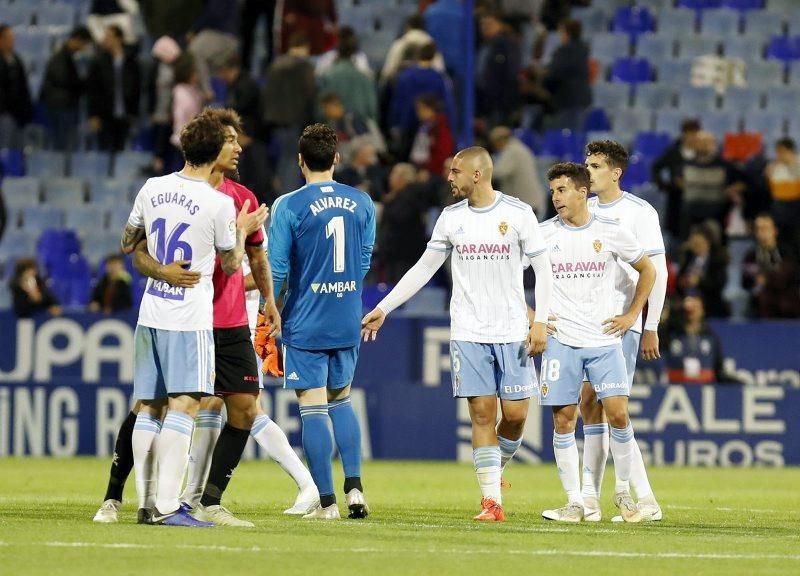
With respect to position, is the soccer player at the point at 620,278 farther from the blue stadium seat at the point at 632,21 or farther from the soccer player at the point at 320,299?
the blue stadium seat at the point at 632,21

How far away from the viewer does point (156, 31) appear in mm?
21812

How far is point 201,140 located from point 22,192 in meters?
13.4

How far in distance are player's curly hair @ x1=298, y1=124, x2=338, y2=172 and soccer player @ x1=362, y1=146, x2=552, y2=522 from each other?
2.53ft

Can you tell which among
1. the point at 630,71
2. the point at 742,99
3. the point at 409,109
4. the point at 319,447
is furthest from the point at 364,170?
the point at 319,447

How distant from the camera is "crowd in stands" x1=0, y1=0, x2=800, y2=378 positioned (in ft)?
62.5

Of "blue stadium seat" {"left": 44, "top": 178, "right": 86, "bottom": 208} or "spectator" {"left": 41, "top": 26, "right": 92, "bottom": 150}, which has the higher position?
"spectator" {"left": 41, "top": 26, "right": 92, "bottom": 150}

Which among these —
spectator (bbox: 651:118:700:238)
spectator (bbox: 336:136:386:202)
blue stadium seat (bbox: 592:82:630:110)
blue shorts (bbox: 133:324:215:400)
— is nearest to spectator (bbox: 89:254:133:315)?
spectator (bbox: 336:136:386:202)

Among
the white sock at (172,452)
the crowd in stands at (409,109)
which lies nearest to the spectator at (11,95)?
the crowd in stands at (409,109)

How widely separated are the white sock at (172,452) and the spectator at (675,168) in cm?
1189

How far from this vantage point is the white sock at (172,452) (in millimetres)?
9039

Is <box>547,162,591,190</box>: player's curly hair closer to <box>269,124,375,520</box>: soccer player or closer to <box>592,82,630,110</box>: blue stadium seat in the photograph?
<box>269,124,375,520</box>: soccer player

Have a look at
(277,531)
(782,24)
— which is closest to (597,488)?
(277,531)

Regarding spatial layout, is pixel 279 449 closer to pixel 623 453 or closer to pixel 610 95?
pixel 623 453

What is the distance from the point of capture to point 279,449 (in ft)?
35.0
